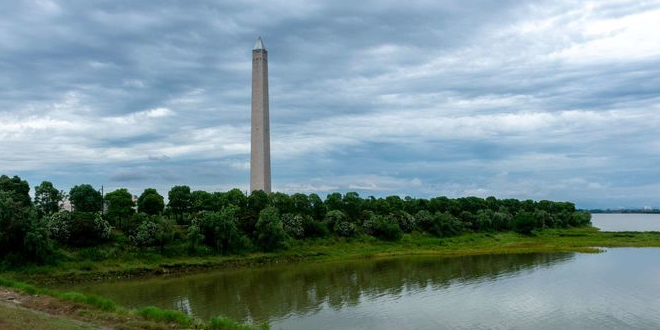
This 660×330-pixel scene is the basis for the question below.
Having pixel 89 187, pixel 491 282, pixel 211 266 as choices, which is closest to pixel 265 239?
pixel 211 266

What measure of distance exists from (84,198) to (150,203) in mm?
6633

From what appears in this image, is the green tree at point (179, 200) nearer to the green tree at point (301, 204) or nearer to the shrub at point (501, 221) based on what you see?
the green tree at point (301, 204)

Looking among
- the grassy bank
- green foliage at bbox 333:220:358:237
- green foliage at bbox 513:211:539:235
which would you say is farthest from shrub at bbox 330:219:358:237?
the grassy bank

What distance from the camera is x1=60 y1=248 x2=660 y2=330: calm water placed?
27812 mm

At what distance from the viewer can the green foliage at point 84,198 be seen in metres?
59.0

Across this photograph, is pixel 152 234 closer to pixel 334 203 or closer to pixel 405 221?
pixel 334 203

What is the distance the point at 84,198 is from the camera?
59.3m

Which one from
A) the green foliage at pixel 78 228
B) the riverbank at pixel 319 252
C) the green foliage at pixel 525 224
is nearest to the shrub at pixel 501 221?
the green foliage at pixel 525 224

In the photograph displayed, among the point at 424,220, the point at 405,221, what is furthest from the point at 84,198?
the point at 424,220

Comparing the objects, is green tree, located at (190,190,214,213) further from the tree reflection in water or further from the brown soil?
the brown soil

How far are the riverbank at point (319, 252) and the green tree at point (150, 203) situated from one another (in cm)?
944

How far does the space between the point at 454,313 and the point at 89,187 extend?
44495mm

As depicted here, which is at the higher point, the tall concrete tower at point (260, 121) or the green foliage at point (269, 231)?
the tall concrete tower at point (260, 121)

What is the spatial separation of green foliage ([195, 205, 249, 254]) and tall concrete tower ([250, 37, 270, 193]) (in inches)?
641
